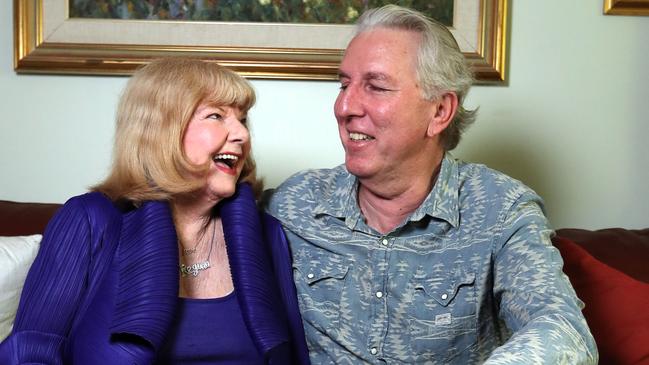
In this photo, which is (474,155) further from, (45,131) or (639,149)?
(45,131)

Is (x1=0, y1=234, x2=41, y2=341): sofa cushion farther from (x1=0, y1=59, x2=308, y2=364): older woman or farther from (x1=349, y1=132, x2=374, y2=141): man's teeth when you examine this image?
(x1=349, y1=132, x2=374, y2=141): man's teeth

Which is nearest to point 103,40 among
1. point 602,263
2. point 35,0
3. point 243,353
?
point 35,0

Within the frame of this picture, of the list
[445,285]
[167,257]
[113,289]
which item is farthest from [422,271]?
[113,289]

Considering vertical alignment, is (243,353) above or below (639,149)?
Answer: below

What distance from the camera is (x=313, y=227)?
78.3 inches

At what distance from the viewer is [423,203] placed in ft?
6.26

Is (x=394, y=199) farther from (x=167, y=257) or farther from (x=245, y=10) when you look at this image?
(x=245, y=10)

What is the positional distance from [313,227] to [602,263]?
0.67 metres

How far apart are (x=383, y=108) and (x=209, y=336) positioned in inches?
23.7

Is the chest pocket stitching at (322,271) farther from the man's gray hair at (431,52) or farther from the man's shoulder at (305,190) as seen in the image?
the man's gray hair at (431,52)

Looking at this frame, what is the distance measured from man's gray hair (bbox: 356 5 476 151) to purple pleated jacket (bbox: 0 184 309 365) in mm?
501

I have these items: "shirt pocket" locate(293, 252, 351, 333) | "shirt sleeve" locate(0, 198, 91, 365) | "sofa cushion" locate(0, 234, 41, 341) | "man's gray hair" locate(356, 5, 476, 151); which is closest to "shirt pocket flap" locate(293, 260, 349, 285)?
"shirt pocket" locate(293, 252, 351, 333)

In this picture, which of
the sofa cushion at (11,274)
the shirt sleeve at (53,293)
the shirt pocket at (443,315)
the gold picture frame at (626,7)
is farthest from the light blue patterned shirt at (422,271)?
the gold picture frame at (626,7)

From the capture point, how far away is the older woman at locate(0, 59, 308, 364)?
1703mm
